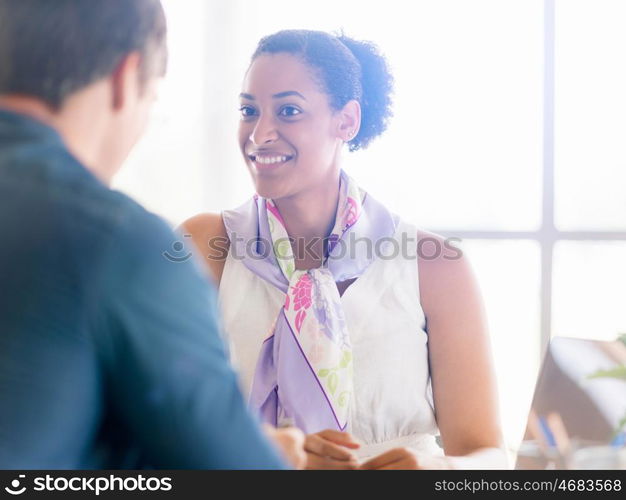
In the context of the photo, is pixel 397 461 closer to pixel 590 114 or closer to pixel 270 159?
pixel 270 159

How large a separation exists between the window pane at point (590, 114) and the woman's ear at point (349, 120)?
0.69 metres

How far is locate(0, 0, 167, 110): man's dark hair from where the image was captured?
2.19ft

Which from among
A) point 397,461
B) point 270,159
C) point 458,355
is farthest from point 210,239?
point 397,461

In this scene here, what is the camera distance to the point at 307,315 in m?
1.48

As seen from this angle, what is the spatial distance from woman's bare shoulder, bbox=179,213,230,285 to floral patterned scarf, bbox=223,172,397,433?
0.8 inches

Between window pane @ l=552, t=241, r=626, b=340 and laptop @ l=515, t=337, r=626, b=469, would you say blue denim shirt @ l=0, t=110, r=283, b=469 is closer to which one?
laptop @ l=515, t=337, r=626, b=469

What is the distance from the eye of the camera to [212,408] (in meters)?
0.59

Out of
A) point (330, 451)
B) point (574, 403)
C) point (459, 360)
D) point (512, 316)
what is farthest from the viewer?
point (512, 316)

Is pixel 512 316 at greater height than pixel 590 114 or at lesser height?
lesser

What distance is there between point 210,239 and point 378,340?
38 cm

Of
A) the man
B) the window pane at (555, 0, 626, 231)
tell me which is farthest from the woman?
the man

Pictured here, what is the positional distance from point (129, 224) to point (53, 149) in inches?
3.9
